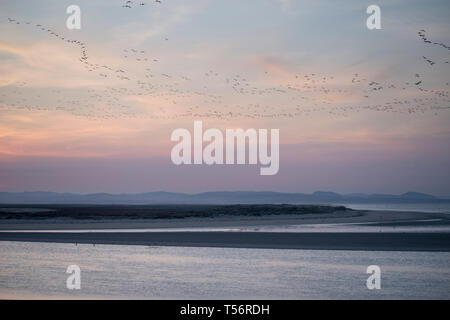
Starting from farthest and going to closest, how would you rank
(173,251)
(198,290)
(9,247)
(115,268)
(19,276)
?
(9,247), (173,251), (115,268), (19,276), (198,290)

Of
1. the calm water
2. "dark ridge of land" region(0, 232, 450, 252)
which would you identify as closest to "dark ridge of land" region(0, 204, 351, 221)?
"dark ridge of land" region(0, 232, 450, 252)

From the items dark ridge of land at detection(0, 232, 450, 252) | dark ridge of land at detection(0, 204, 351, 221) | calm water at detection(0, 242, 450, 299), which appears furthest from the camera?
dark ridge of land at detection(0, 204, 351, 221)

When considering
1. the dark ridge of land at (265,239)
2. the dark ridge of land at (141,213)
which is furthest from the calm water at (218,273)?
the dark ridge of land at (141,213)

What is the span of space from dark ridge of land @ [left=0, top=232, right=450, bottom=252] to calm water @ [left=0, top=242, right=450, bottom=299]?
2125 mm

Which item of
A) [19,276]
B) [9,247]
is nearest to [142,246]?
[9,247]

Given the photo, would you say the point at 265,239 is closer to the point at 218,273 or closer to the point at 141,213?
the point at 218,273

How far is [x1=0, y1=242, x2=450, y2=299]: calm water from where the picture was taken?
704 inches

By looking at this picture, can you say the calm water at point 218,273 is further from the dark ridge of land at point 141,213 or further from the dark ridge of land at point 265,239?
the dark ridge of land at point 141,213

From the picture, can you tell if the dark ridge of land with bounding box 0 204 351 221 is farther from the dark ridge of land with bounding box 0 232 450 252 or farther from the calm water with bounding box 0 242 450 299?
the calm water with bounding box 0 242 450 299

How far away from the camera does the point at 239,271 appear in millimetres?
22016

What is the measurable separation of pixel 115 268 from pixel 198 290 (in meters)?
5.83

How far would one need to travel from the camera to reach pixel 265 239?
34219mm
